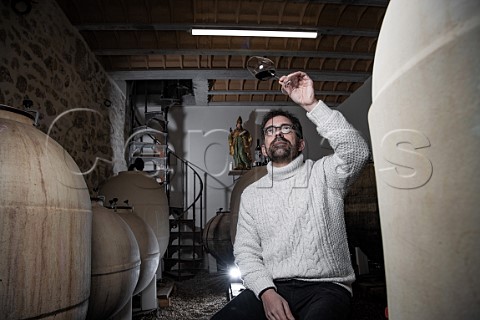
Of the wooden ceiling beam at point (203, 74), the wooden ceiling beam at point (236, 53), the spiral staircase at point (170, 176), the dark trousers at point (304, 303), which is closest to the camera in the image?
the dark trousers at point (304, 303)

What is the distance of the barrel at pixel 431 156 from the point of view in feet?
1.61

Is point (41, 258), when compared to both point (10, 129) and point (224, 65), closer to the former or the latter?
point (10, 129)

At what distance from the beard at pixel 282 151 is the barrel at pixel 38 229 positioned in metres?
1.02

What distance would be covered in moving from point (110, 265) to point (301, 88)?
155 centimetres

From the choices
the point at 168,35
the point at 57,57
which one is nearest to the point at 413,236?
the point at 57,57

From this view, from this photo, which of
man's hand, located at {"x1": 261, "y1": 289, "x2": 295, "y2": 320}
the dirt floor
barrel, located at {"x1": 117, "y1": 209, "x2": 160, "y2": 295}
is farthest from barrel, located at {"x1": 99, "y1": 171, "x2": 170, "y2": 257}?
man's hand, located at {"x1": 261, "y1": 289, "x2": 295, "y2": 320}

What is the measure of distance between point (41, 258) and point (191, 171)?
7.73 m

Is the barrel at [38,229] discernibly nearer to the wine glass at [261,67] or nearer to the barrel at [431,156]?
the barrel at [431,156]

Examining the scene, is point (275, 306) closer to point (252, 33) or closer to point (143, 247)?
point (143, 247)

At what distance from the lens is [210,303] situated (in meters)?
4.28

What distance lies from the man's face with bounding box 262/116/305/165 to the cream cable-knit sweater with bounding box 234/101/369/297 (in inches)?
2.3

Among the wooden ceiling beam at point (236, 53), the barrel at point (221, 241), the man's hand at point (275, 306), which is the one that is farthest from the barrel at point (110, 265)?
the wooden ceiling beam at point (236, 53)

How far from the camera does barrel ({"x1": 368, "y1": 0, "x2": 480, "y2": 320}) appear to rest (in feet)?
1.61

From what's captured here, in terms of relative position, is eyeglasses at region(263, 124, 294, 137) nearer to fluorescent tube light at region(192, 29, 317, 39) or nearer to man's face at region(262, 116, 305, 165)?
man's face at region(262, 116, 305, 165)
